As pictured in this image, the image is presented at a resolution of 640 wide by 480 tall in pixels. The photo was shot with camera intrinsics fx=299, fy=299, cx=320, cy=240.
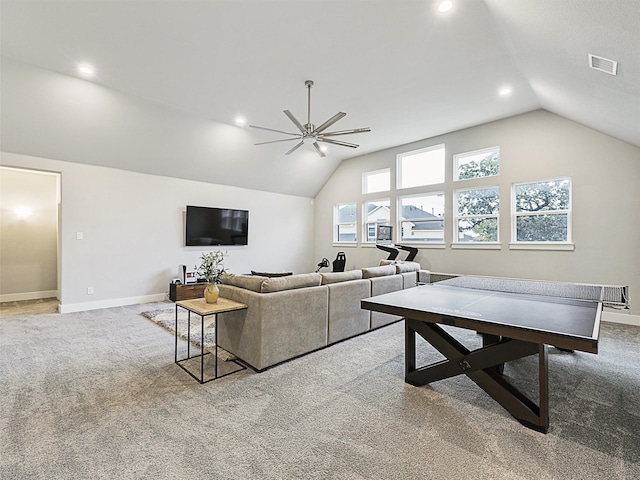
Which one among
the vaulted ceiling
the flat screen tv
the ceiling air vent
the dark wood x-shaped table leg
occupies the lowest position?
the dark wood x-shaped table leg

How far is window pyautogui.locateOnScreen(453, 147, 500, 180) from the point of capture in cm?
579

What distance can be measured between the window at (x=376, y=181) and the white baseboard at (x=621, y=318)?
4640mm

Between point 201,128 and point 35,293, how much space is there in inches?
196

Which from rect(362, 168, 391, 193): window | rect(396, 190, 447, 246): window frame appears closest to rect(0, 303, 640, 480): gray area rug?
rect(396, 190, 447, 246): window frame

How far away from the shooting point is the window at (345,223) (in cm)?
833

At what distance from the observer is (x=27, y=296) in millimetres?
A: 6180

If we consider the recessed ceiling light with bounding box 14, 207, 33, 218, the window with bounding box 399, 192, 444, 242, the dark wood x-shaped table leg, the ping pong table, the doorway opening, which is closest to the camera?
the ping pong table

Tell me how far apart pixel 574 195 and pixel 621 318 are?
2.00 metres

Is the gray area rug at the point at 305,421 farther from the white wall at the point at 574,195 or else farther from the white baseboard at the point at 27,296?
the white baseboard at the point at 27,296

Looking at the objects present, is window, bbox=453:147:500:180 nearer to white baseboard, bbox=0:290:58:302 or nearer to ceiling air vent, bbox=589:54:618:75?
ceiling air vent, bbox=589:54:618:75

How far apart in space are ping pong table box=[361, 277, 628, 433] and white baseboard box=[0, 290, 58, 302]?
7.41 metres

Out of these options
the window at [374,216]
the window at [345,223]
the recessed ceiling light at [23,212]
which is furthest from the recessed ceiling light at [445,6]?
the recessed ceiling light at [23,212]

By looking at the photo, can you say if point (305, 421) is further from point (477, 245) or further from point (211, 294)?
point (477, 245)

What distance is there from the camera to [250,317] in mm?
2840
